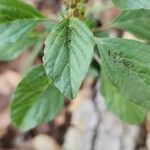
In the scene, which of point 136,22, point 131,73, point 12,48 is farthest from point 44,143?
point 131,73

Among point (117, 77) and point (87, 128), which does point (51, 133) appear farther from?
point (117, 77)

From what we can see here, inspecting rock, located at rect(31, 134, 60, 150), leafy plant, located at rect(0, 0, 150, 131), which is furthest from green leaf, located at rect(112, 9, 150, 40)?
rock, located at rect(31, 134, 60, 150)

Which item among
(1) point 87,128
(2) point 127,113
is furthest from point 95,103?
(2) point 127,113

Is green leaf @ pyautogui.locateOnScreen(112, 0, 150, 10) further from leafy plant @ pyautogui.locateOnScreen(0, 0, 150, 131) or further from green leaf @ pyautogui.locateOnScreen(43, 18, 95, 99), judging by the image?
green leaf @ pyautogui.locateOnScreen(43, 18, 95, 99)

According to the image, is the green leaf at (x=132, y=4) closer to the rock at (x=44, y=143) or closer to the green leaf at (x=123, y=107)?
the green leaf at (x=123, y=107)

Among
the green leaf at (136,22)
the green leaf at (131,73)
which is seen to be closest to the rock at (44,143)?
the green leaf at (136,22)

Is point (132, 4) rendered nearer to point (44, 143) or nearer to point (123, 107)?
point (123, 107)
